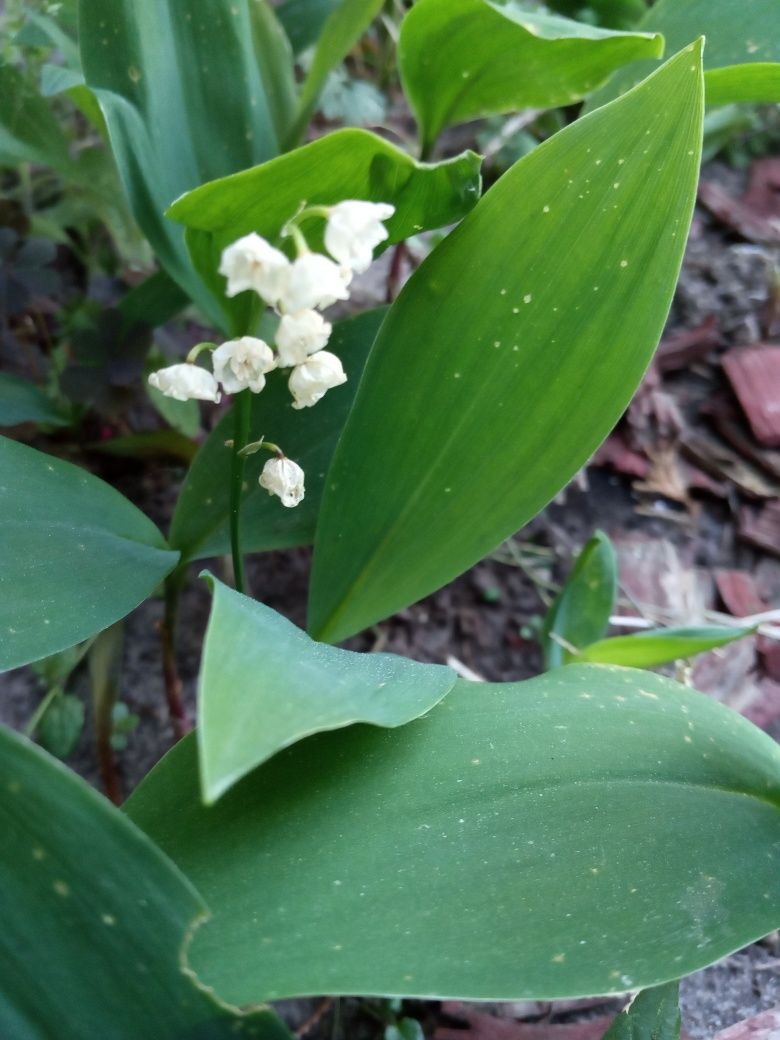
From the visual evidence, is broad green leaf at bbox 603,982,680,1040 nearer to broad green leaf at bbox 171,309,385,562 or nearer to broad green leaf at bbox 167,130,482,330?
broad green leaf at bbox 171,309,385,562

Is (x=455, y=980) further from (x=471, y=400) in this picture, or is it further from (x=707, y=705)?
(x=471, y=400)

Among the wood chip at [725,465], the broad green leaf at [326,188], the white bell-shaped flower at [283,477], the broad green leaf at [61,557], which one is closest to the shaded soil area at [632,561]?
A: the wood chip at [725,465]

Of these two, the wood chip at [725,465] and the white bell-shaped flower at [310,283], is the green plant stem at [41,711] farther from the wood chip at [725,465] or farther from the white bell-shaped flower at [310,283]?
the wood chip at [725,465]

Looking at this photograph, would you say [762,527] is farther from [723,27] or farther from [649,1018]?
[649,1018]

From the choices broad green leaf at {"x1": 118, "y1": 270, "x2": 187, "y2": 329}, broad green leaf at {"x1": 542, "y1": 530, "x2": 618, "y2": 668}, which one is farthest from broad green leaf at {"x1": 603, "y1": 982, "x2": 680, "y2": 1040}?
broad green leaf at {"x1": 118, "y1": 270, "x2": 187, "y2": 329}

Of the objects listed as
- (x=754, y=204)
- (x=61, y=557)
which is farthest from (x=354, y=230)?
(x=754, y=204)

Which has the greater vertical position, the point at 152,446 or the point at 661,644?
the point at 152,446
